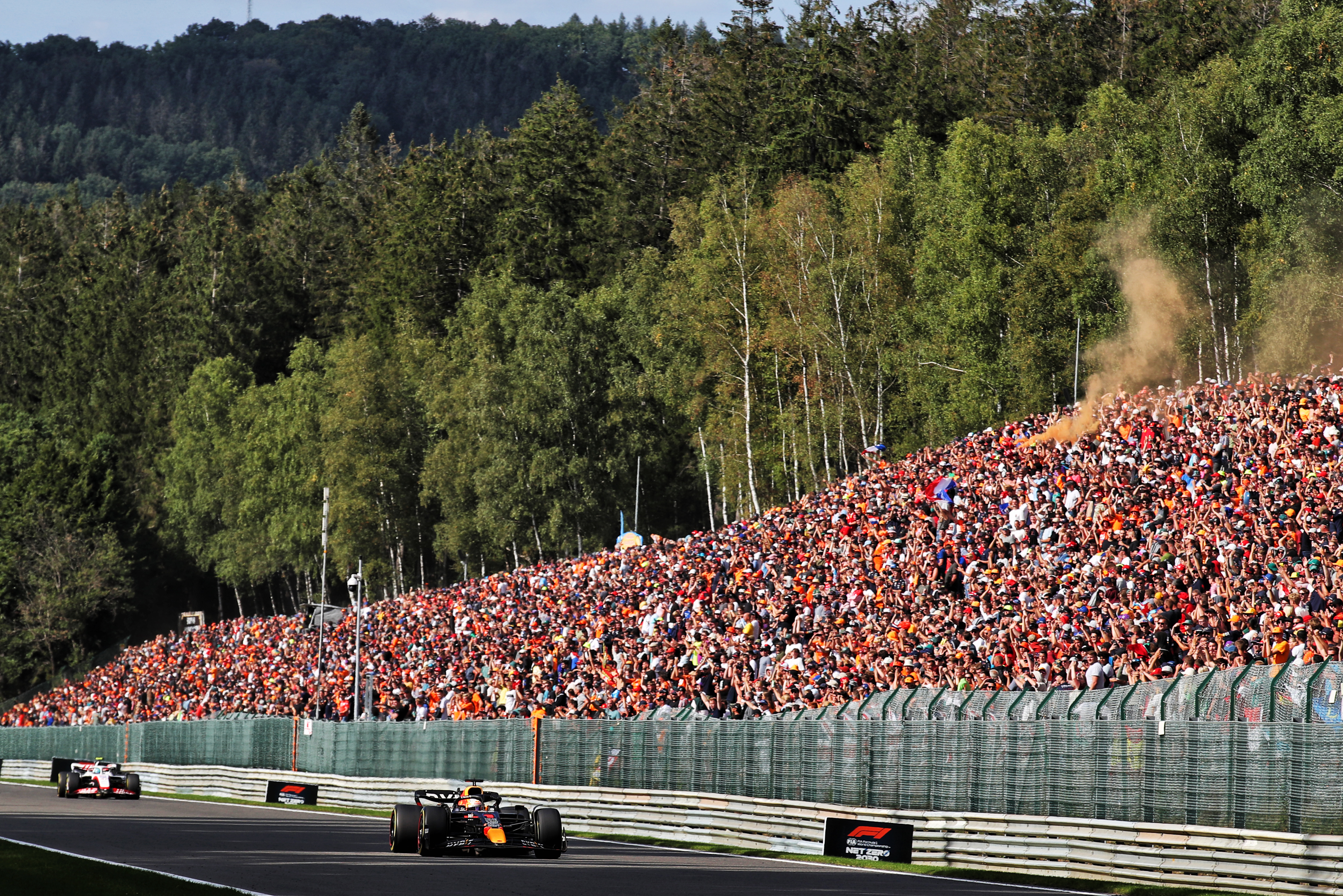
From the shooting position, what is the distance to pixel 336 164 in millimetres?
136625

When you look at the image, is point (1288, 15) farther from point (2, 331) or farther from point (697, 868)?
point (2, 331)

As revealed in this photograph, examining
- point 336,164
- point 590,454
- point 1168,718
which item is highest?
point 336,164

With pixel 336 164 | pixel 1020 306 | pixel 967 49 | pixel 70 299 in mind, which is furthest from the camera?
pixel 336 164

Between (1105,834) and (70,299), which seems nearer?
(1105,834)

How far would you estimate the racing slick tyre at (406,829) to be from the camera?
2180cm

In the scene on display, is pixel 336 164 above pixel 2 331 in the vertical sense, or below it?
above

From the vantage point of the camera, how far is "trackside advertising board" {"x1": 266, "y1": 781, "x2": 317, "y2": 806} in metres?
37.0

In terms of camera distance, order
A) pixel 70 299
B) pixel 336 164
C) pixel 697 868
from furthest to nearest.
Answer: pixel 336 164
pixel 70 299
pixel 697 868

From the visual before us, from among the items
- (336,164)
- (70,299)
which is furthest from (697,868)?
(336,164)

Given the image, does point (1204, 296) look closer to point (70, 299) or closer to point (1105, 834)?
point (1105, 834)

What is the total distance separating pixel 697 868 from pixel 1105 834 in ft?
16.1

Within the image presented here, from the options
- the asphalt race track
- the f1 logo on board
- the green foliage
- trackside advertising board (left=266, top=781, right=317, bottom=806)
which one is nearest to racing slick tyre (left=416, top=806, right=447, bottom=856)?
the asphalt race track

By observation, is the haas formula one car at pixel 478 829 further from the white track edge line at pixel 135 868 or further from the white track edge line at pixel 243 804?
the white track edge line at pixel 243 804

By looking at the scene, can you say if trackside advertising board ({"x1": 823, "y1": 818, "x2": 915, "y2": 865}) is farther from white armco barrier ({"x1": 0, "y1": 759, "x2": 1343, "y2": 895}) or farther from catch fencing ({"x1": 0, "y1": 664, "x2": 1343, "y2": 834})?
catch fencing ({"x1": 0, "y1": 664, "x2": 1343, "y2": 834})
